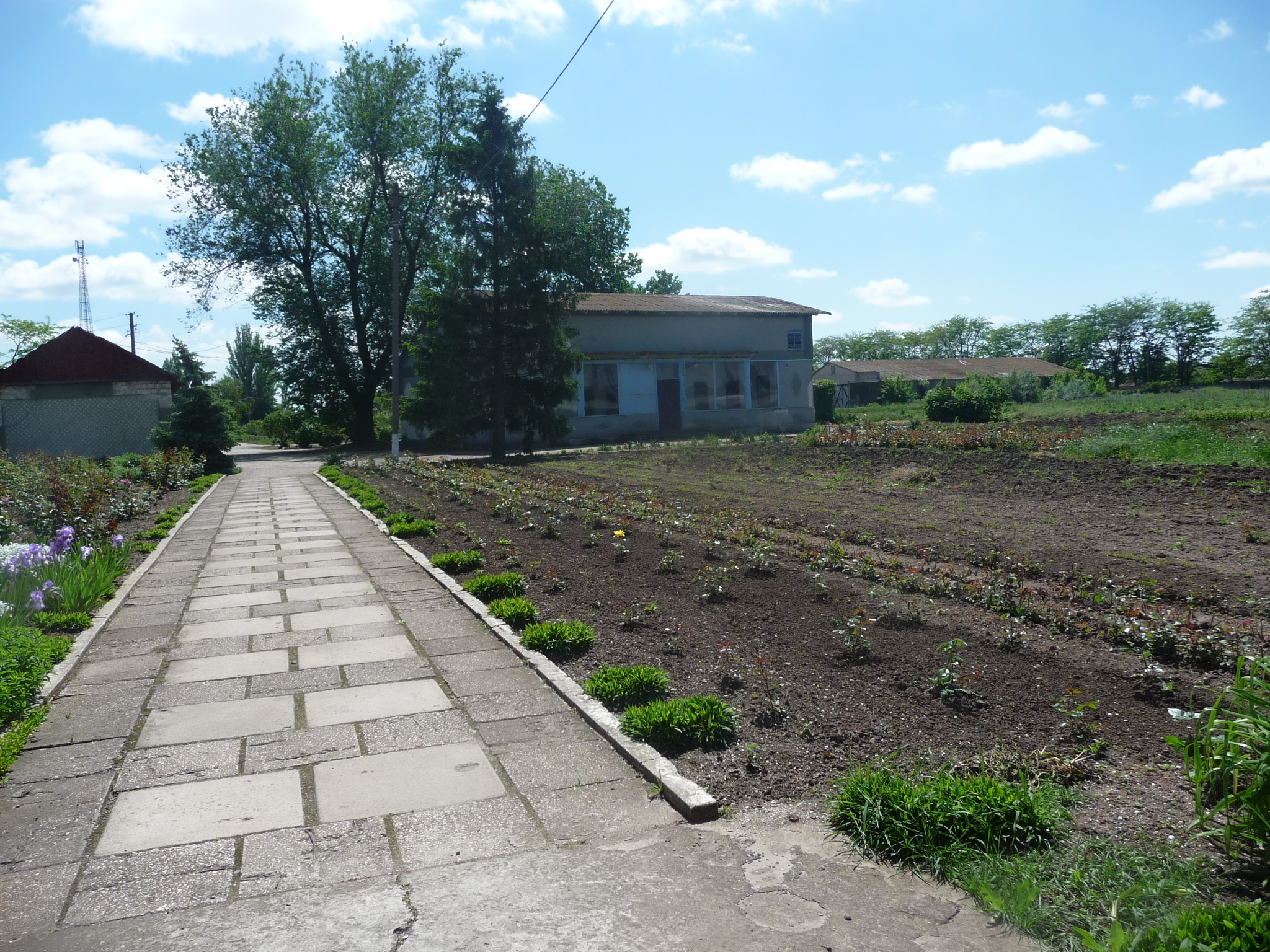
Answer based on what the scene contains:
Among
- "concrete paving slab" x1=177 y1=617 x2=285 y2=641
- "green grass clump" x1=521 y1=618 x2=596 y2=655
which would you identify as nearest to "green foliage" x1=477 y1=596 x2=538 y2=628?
"green grass clump" x1=521 y1=618 x2=596 y2=655

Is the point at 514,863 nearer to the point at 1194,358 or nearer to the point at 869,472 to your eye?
the point at 869,472

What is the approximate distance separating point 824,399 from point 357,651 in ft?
109

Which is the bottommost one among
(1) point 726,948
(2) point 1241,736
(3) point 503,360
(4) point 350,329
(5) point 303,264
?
(1) point 726,948

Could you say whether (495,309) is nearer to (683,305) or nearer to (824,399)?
(683,305)

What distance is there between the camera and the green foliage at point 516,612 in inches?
227

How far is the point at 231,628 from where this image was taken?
5980 mm

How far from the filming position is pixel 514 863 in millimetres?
2840

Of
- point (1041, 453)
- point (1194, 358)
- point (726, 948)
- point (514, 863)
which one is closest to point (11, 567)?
point (514, 863)

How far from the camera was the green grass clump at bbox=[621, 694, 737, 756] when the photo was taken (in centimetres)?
371

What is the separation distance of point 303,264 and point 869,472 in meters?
30.0

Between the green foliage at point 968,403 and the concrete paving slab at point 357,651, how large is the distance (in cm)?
2524

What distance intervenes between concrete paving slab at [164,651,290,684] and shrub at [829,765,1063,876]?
11.5 feet

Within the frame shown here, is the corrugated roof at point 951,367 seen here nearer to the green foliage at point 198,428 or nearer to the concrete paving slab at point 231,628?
the green foliage at point 198,428

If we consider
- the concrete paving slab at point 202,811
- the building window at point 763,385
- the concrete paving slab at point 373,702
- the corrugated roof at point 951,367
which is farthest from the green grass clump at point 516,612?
the corrugated roof at point 951,367
